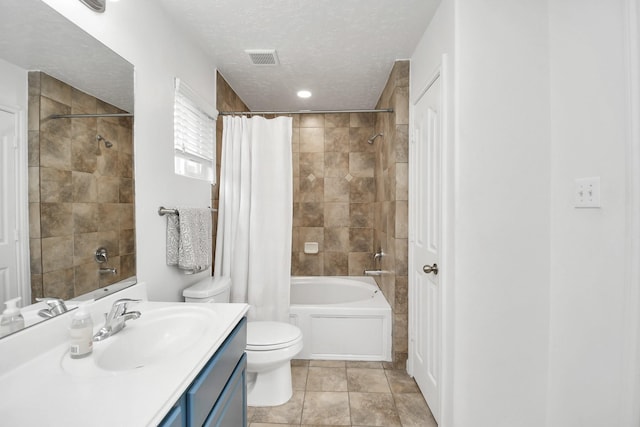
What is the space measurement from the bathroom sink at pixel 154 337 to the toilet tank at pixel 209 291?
0.54 meters

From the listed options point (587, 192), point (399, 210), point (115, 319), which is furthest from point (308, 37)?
point (115, 319)

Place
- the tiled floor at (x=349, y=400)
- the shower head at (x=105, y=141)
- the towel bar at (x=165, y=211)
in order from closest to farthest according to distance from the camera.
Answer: the shower head at (x=105, y=141) < the towel bar at (x=165, y=211) < the tiled floor at (x=349, y=400)

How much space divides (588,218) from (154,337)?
1.72m

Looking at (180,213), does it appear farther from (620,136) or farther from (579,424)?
(579,424)

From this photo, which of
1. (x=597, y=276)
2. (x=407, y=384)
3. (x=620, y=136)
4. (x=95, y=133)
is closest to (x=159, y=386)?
(x=95, y=133)

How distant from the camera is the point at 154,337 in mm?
1178

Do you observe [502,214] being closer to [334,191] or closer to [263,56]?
[263,56]

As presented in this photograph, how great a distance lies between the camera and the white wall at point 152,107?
135cm

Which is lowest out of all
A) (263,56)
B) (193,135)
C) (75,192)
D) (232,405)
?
(232,405)

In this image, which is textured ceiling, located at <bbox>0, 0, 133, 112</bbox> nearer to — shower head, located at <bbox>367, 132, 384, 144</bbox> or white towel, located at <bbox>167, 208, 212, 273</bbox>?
white towel, located at <bbox>167, 208, 212, 273</bbox>

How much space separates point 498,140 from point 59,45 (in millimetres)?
1770

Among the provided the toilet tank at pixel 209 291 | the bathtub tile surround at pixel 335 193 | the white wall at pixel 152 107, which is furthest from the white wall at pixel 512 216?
the bathtub tile surround at pixel 335 193

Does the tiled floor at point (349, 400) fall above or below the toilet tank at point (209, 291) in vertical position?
below

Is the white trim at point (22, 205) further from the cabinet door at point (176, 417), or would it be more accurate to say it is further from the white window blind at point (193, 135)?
the white window blind at point (193, 135)
